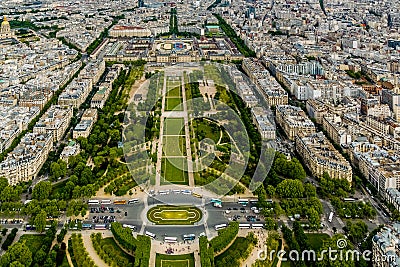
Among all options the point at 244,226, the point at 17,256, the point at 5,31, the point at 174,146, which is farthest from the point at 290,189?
the point at 5,31

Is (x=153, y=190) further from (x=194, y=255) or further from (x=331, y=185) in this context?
(x=331, y=185)

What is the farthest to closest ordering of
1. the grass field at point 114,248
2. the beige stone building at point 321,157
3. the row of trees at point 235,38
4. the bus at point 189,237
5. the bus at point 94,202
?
1. the row of trees at point 235,38
2. the beige stone building at point 321,157
3. the bus at point 94,202
4. the bus at point 189,237
5. the grass field at point 114,248

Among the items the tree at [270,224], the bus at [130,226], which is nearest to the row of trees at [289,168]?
the tree at [270,224]

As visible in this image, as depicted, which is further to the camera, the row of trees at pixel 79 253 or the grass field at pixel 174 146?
the grass field at pixel 174 146

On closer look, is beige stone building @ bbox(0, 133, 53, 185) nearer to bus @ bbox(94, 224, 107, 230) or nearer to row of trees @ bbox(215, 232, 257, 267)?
bus @ bbox(94, 224, 107, 230)

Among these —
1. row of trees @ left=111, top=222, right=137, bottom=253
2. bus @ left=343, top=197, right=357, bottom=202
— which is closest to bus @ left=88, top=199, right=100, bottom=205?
row of trees @ left=111, top=222, right=137, bottom=253

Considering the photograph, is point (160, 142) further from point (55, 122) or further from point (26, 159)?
point (26, 159)

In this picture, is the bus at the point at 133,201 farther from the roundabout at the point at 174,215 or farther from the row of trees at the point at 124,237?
the row of trees at the point at 124,237
